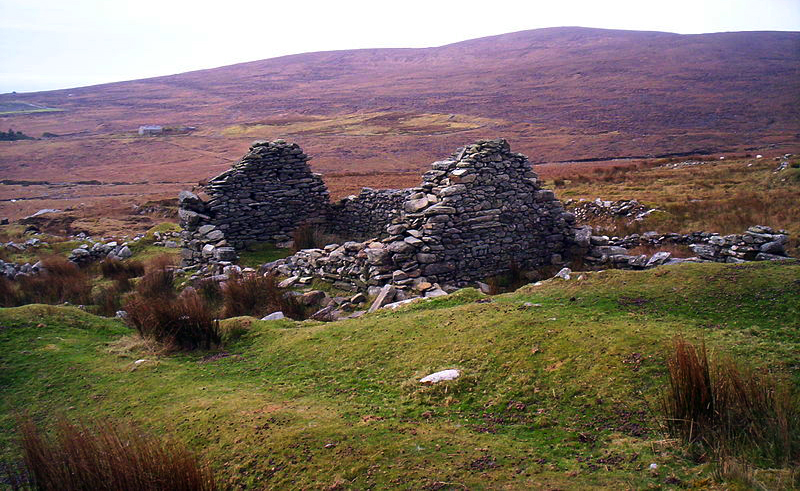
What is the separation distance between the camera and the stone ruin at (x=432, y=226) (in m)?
11.2

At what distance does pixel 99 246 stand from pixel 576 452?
17.6m

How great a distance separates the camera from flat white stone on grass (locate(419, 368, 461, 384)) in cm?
512

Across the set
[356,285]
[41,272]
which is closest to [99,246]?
[41,272]

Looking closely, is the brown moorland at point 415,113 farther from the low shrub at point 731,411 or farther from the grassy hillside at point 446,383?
the low shrub at point 731,411

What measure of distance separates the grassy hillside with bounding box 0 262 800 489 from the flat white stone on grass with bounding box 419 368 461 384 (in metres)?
0.11

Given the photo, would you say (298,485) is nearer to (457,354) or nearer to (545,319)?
(457,354)

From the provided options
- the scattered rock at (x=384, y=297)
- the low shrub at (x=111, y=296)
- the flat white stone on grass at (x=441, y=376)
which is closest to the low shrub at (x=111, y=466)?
the flat white stone on grass at (x=441, y=376)

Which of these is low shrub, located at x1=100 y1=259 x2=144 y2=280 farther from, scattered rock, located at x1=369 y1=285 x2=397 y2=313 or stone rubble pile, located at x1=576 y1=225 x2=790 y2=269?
Answer: stone rubble pile, located at x1=576 y1=225 x2=790 y2=269

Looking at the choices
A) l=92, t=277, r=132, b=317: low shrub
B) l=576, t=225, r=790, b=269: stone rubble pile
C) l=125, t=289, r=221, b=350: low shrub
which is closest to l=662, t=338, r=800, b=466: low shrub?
l=125, t=289, r=221, b=350: low shrub

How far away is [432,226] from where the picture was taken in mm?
11250

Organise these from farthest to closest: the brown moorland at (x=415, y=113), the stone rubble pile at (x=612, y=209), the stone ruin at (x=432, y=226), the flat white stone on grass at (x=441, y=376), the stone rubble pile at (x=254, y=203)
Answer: the brown moorland at (x=415, y=113) < the stone rubble pile at (x=612, y=209) < the stone rubble pile at (x=254, y=203) < the stone ruin at (x=432, y=226) < the flat white stone on grass at (x=441, y=376)

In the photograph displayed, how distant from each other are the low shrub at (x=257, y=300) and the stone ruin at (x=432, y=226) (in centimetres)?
165

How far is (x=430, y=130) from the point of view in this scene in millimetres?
61500

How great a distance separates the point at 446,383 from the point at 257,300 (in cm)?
632
